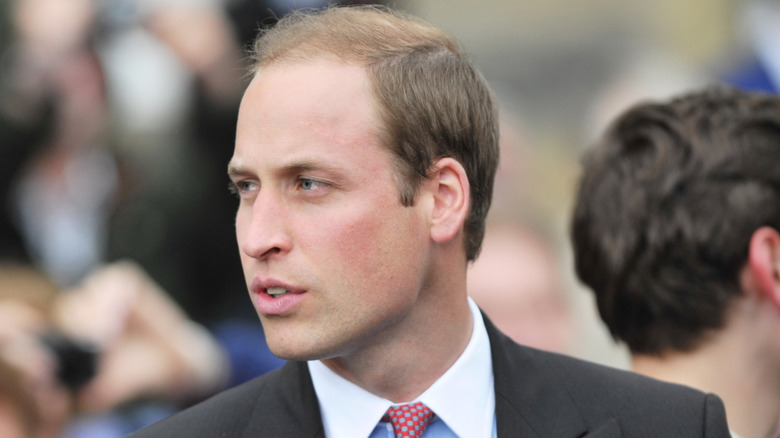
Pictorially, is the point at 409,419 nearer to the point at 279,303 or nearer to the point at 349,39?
the point at 279,303

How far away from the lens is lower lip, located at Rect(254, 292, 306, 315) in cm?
252

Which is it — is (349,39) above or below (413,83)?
above

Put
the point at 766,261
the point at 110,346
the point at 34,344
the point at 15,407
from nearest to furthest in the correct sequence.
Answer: the point at 766,261 < the point at 15,407 < the point at 34,344 < the point at 110,346

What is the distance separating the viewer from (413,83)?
2779 mm

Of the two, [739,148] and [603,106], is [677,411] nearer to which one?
[739,148]

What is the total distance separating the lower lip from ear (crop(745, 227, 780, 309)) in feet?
4.78

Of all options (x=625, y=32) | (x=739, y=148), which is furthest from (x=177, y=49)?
(x=739, y=148)

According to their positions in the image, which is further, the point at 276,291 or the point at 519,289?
the point at 519,289

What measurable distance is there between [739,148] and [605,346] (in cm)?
340

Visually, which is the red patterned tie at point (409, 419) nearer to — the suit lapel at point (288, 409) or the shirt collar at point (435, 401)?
the shirt collar at point (435, 401)

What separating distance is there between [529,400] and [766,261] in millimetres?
903

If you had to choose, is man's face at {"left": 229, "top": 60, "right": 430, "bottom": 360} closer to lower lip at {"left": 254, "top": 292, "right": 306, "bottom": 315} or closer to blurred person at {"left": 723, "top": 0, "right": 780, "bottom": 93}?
lower lip at {"left": 254, "top": 292, "right": 306, "bottom": 315}

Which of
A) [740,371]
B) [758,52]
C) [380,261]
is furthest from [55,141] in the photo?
[758,52]

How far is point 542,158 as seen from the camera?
682 centimetres
